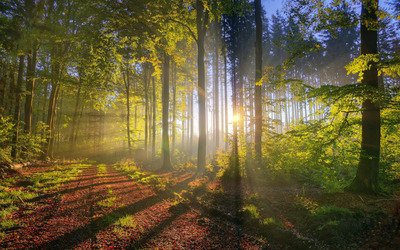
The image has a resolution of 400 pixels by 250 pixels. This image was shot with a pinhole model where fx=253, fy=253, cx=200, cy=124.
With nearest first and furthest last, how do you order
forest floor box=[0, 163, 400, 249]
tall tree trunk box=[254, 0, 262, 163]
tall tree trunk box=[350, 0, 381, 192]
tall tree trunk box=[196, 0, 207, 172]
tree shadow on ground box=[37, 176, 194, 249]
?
1. tree shadow on ground box=[37, 176, 194, 249]
2. forest floor box=[0, 163, 400, 249]
3. tall tree trunk box=[350, 0, 381, 192]
4. tall tree trunk box=[254, 0, 262, 163]
5. tall tree trunk box=[196, 0, 207, 172]

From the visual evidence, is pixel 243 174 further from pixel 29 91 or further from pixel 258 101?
pixel 29 91

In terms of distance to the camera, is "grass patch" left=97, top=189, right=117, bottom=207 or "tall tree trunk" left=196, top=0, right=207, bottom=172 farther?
"tall tree trunk" left=196, top=0, right=207, bottom=172

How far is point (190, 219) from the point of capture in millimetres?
7551

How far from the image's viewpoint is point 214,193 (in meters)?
10.4

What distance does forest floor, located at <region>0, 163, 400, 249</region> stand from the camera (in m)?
5.67

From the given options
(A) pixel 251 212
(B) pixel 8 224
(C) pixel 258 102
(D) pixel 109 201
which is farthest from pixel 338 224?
(C) pixel 258 102

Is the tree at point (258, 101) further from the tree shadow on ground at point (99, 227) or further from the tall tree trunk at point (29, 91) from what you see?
the tall tree trunk at point (29, 91)

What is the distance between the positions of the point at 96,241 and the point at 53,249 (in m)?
0.82

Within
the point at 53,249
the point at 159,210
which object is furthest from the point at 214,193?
the point at 53,249

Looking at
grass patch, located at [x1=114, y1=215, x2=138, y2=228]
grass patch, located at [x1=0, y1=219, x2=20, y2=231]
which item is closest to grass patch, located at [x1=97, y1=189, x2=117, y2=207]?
grass patch, located at [x1=114, y1=215, x2=138, y2=228]

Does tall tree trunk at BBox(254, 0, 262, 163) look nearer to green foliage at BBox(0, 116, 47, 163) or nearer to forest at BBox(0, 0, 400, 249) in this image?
forest at BBox(0, 0, 400, 249)

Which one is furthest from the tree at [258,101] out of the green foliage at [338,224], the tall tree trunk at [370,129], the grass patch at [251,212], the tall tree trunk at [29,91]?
the tall tree trunk at [29,91]

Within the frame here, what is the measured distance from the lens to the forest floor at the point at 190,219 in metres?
5.67

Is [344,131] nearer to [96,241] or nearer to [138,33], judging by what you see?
[96,241]
